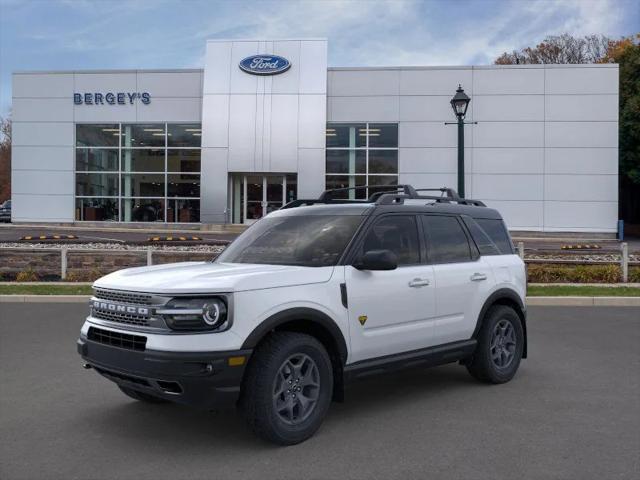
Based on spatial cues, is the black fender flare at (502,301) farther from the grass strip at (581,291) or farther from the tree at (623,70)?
the tree at (623,70)

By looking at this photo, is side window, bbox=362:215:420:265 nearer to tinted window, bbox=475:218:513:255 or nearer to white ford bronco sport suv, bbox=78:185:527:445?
white ford bronco sport suv, bbox=78:185:527:445

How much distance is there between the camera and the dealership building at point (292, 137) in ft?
98.8

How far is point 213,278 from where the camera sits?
444 cm

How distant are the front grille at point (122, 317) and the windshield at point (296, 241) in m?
1.22

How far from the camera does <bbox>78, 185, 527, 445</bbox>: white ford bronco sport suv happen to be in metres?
4.26

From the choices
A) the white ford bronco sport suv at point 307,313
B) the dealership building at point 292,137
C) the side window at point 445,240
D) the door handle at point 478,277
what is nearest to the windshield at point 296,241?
the white ford bronco sport suv at point 307,313

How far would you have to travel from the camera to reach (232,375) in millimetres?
4234

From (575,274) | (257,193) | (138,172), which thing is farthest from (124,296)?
(138,172)

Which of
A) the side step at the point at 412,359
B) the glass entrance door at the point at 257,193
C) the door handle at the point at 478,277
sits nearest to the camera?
the side step at the point at 412,359

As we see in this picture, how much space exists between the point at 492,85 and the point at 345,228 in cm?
2724

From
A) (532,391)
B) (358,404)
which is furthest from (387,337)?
(532,391)

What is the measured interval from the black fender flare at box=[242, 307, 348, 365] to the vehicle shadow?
1.43ft

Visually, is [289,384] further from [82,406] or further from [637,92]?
[637,92]

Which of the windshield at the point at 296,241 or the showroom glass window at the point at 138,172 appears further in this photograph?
the showroom glass window at the point at 138,172
